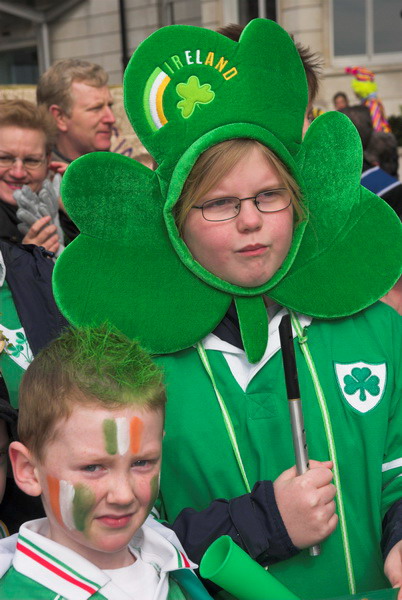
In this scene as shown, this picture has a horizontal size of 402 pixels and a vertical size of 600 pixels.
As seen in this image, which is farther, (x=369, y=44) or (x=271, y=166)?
(x=369, y=44)

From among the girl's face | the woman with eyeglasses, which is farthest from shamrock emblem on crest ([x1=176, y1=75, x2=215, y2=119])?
the woman with eyeglasses

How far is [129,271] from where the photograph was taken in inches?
71.1

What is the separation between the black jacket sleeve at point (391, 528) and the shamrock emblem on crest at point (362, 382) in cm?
24

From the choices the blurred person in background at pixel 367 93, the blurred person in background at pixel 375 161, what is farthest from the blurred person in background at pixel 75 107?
the blurred person in background at pixel 367 93

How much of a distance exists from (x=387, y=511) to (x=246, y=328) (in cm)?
50

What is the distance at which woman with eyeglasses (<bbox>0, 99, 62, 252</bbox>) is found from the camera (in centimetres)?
311

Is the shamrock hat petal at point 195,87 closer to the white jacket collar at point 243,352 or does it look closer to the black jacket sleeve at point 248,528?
the white jacket collar at point 243,352

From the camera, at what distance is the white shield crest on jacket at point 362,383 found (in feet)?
5.76

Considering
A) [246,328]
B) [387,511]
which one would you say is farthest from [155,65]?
[387,511]

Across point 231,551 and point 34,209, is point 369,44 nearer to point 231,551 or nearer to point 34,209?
point 34,209

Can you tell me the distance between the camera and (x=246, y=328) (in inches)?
70.0

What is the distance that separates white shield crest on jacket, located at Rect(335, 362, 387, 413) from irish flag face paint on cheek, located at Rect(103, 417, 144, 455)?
533mm

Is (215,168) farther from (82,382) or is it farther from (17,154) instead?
(17,154)

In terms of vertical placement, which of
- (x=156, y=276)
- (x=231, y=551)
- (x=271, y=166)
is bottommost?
(x=231, y=551)
